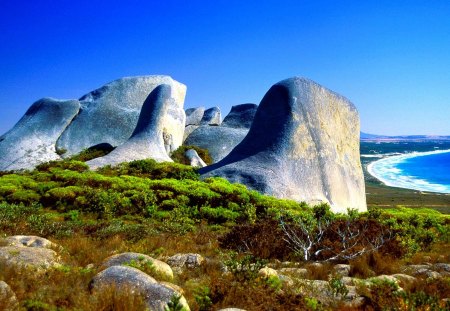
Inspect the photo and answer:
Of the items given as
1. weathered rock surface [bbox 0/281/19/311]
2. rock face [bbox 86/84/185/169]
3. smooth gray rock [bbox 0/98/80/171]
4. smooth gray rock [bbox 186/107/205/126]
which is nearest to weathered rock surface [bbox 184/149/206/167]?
rock face [bbox 86/84/185/169]

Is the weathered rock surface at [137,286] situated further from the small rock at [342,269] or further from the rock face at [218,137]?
the rock face at [218,137]

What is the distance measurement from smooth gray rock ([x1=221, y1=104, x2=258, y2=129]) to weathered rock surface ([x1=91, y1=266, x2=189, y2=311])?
37259 millimetres

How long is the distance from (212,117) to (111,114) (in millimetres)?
15759

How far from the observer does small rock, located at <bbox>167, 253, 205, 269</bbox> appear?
773cm

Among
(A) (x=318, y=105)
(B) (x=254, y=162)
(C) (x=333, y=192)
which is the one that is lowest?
(C) (x=333, y=192)

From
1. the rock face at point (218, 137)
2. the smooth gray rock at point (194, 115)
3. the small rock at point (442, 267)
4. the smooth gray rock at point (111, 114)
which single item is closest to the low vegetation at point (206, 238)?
the small rock at point (442, 267)

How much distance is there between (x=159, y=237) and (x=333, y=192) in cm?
1275

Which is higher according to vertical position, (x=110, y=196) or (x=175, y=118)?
(x=175, y=118)

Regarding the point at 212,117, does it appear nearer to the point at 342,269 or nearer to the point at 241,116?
the point at 241,116

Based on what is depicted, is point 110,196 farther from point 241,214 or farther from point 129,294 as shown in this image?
point 129,294

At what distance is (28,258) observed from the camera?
682cm

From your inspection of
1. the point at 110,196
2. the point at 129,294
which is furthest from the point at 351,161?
the point at 129,294

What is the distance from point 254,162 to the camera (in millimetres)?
19641

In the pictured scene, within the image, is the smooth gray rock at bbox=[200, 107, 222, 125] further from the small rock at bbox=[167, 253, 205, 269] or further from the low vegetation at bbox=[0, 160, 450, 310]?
the small rock at bbox=[167, 253, 205, 269]
